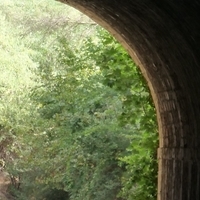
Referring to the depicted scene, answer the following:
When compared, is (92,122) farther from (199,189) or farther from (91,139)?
(199,189)

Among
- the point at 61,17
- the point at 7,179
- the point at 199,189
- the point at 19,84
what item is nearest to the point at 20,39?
the point at 19,84

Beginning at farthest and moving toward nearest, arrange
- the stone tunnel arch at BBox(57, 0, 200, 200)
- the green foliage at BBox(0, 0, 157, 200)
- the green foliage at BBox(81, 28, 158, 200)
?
the green foliage at BBox(0, 0, 157, 200) → the green foliage at BBox(81, 28, 158, 200) → the stone tunnel arch at BBox(57, 0, 200, 200)

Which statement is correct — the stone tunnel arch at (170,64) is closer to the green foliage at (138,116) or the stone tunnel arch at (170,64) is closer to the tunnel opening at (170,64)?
the tunnel opening at (170,64)

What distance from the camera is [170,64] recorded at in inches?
172

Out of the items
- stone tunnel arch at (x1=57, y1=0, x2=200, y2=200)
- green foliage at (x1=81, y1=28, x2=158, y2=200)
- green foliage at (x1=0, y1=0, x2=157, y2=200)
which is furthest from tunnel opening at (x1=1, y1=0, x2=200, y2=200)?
green foliage at (x1=0, y1=0, x2=157, y2=200)

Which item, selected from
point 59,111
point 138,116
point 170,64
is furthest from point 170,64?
point 59,111

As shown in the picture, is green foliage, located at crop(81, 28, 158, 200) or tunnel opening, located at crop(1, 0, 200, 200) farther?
green foliage, located at crop(81, 28, 158, 200)

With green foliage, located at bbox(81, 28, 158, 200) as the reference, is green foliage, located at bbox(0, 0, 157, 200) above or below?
above

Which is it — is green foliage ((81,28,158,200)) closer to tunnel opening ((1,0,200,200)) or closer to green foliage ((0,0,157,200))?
green foliage ((0,0,157,200))

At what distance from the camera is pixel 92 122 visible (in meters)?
12.4

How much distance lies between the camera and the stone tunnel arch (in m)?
4.04

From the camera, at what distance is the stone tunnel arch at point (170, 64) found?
159 inches

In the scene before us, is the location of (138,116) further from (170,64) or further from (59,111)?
(59,111)

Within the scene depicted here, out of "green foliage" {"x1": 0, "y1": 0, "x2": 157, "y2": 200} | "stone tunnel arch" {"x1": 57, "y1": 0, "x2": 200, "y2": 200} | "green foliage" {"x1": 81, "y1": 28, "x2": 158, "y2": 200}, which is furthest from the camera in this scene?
"green foliage" {"x1": 0, "y1": 0, "x2": 157, "y2": 200}
